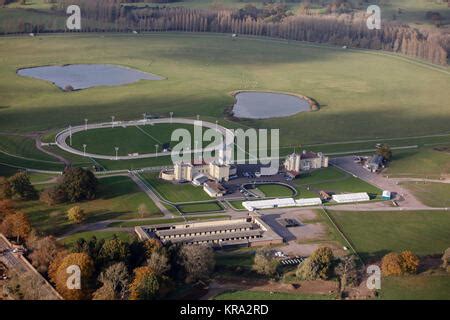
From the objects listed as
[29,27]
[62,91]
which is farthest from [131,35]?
[62,91]

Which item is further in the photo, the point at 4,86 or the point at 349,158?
the point at 4,86

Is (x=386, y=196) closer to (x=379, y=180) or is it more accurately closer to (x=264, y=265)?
(x=379, y=180)

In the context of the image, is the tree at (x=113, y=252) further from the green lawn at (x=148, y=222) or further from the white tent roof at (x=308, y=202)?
the white tent roof at (x=308, y=202)

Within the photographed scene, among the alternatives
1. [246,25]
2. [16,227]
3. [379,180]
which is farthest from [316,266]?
[246,25]

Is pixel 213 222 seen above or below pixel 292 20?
below

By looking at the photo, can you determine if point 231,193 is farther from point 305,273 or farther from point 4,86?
point 4,86

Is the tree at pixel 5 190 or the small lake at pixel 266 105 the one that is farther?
the small lake at pixel 266 105

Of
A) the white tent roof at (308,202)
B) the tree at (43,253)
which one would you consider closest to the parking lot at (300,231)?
the white tent roof at (308,202)
